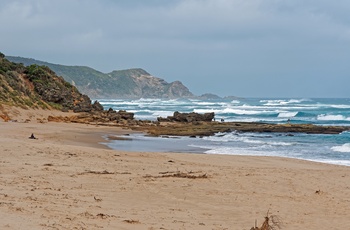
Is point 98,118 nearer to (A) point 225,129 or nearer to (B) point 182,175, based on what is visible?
(A) point 225,129

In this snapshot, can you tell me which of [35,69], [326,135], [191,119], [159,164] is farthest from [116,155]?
[35,69]

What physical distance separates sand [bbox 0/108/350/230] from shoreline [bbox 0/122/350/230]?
0.05 feet

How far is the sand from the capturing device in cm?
597

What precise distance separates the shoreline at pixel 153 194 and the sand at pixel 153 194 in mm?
14

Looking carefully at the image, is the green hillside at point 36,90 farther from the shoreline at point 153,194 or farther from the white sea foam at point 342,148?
the white sea foam at point 342,148

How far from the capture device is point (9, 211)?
5.64 meters

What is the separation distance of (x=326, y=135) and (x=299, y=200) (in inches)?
784

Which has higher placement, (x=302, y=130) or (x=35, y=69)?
(x=35, y=69)

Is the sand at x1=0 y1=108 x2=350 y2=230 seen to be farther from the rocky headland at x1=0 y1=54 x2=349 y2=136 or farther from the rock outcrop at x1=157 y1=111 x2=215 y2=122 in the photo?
the rock outcrop at x1=157 y1=111 x2=215 y2=122

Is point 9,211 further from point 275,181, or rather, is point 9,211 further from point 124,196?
point 275,181

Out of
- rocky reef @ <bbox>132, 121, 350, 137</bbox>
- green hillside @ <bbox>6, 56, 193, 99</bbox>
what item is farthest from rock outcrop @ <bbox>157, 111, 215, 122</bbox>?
green hillside @ <bbox>6, 56, 193, 99</bbox>

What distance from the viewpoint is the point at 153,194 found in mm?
7836

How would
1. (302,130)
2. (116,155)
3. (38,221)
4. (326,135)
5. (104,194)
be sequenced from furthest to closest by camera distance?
(302,130) → (326,135) → (116,155) → (104,194) → (38,221)

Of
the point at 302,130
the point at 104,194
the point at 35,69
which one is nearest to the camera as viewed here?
the point at 104,194
